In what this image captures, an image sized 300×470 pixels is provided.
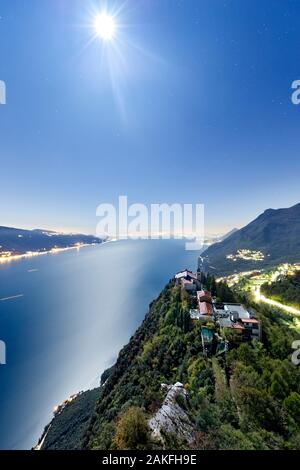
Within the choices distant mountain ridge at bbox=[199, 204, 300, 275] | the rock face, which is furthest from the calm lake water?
distant mountain ridge at bbox=[199, 204, 300, 275]

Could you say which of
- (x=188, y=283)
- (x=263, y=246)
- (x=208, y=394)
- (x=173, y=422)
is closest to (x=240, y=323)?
(x=208, y=394)

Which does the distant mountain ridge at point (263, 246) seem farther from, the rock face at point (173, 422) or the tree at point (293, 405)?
the rock face at point (173, 422)

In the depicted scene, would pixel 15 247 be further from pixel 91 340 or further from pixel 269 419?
pixel 269 419

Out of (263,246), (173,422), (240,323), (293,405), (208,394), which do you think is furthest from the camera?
(263,246)

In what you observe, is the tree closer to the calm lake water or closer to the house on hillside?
the house on hillside

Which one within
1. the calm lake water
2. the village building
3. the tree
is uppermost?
the village building

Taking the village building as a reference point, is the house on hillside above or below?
below

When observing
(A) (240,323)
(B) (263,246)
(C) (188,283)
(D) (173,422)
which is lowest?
(A) (240,323)

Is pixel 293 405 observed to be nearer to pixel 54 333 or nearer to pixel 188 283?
pixel 188 283
